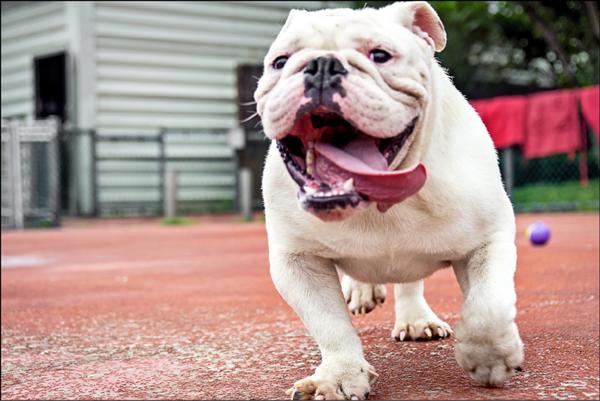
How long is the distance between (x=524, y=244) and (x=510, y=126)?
5550 mm

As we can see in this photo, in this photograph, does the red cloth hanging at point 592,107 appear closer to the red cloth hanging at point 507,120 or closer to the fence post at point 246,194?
the red cloth hanging at point 507,120

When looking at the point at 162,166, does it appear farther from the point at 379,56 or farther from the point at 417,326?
the point at 379,56

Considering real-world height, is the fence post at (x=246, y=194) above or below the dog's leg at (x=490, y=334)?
below

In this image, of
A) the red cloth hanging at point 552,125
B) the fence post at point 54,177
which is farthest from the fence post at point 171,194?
the red cloth hanging at point 552,125

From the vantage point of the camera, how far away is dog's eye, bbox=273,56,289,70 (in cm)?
260

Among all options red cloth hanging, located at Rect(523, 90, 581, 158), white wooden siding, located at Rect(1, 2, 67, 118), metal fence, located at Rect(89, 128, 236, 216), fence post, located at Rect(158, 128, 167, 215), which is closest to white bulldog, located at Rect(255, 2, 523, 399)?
red cloth hanging, located at Rect(523, 90, 581, 158)

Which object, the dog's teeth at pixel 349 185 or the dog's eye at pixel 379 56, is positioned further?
the dog's eye at pixel 379 56

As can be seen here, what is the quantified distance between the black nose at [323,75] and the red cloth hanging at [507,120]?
11.4m

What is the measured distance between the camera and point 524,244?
8.50m

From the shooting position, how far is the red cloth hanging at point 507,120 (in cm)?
1361

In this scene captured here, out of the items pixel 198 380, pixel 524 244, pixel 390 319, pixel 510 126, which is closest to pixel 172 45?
pixel 510 126

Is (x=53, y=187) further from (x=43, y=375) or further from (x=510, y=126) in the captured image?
(x=43, y=375)

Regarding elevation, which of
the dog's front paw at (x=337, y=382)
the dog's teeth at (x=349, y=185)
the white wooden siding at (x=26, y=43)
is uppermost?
the white wooden siding at (x=26, y=43)

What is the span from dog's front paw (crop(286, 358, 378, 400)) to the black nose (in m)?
0.77
